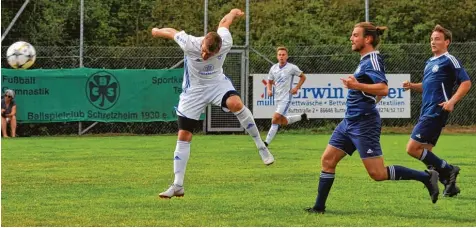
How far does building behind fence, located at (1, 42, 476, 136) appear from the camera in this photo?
31609mm

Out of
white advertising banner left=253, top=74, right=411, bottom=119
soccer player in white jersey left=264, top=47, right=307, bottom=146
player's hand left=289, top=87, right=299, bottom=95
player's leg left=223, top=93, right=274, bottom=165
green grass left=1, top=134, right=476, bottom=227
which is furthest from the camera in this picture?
white advertising banner left=253, top=74, right=411, bottom=119

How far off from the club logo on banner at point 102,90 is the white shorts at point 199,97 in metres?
19.0

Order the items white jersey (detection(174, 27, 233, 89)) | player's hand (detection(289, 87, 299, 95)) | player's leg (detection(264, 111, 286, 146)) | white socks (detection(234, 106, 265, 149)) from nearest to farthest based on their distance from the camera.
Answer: white jersey (detection(174, 27, 233, 89)) → white socks (detection(234, 106, 265, 149)) → player's leg (detection(264, 111, 286, 146)) → player's hand (detection(289, 87, 299, 95))

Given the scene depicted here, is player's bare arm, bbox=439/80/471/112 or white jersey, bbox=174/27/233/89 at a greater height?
white jersey, bbox=174/27/233/89

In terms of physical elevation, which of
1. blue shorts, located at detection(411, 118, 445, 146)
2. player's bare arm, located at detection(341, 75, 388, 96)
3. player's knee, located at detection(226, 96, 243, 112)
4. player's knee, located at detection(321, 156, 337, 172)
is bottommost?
player's knee, located at detection(321, 156, 337, 172)

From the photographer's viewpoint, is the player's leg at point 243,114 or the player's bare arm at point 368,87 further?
the player's leg at point 243,114

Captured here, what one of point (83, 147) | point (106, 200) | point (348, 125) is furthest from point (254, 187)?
point (83, 147)

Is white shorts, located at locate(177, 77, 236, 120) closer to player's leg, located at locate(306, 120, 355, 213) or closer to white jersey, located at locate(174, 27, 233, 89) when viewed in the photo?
white jersey, located at locate(174, 27, 233, 89)

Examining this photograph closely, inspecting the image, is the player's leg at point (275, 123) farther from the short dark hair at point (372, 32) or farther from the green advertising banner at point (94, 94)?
the short dark hair at point (372, 32)

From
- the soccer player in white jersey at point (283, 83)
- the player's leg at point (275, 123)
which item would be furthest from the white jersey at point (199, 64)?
the soccer player in white jersey at point (283, 83)

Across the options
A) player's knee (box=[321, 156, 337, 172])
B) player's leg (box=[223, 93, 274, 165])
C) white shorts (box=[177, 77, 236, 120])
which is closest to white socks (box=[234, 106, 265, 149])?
player's leg (box=[223, 93, 274, 165])

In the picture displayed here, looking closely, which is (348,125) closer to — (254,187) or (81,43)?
(254,187)

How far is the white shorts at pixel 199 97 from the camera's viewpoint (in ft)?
40.0

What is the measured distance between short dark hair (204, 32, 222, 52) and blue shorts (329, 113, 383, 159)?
2.08 meters
